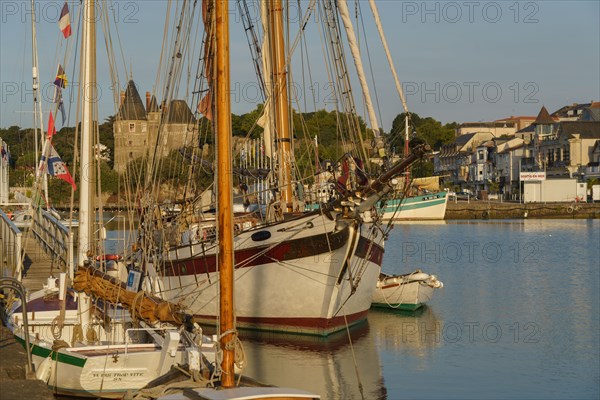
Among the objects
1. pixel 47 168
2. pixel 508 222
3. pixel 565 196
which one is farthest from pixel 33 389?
pixel 565 196

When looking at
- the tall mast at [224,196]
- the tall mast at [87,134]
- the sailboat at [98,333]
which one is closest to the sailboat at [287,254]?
the tall mast at [87,134]

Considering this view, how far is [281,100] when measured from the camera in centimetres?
2889

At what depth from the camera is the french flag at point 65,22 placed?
24.3 meters

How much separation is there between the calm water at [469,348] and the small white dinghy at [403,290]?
1.76 feet

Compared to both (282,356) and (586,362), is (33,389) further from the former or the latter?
(586,362)

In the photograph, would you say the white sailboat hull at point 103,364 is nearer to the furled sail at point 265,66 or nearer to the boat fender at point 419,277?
the furled sail at point 265,66

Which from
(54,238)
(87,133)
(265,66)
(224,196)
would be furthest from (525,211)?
(224,196)

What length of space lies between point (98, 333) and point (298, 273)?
8936 mm

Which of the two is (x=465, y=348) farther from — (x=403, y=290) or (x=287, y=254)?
(x=403, y=290)

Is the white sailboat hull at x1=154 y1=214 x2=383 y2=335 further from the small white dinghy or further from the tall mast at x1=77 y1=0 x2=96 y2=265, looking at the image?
the tall mast at x1=77 y1=0 x2=96 y2=265

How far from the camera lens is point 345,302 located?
26.8 m

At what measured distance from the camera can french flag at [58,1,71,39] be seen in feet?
79.6

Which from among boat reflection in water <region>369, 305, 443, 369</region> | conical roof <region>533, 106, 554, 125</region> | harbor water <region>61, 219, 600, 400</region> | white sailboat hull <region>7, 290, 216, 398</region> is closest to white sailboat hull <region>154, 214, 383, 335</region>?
harbor water <region>61, 219, 600, 400</region>

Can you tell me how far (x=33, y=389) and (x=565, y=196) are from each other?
411ft
